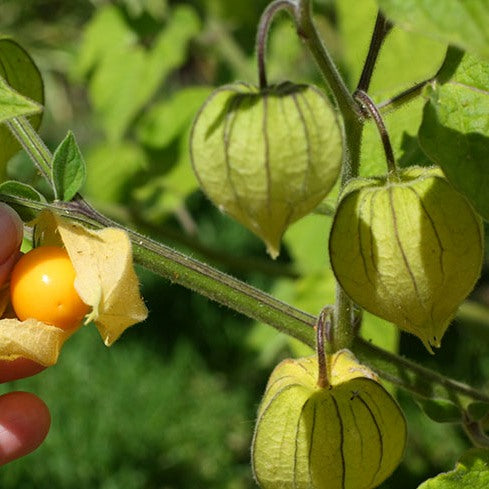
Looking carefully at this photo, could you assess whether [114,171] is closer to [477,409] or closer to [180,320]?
[180,320]

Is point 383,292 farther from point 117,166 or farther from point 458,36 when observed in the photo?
point 117,166

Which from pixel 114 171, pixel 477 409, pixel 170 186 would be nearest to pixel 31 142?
pixel 477 409

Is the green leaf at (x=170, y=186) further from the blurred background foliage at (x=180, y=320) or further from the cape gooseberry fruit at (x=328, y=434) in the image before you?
the cape gooseberry fruit at (x=328, y=434)

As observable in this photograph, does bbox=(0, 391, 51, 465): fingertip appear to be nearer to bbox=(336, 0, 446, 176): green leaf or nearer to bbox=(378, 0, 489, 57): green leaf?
bbox=(336, 0, 446, 176): green leaf

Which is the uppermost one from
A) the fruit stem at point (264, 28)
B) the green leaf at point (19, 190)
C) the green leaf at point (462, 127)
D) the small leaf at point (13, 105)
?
the fruit stem at point (264, 28)

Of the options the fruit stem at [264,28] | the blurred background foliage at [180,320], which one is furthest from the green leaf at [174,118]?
the fruit stem at [264,28]

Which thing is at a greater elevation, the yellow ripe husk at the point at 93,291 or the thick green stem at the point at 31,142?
the thick green stem at the point at 31,142

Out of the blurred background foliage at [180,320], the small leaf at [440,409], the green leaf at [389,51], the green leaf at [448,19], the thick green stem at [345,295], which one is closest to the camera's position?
the green leaf at [448,19]
